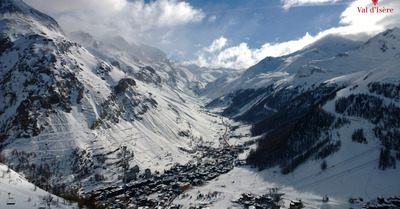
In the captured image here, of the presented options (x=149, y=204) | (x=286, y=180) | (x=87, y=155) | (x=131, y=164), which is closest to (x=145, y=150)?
(x=131, y=164)

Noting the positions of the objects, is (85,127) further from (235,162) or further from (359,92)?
(359,92)

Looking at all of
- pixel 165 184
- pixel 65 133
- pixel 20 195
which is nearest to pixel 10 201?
pixel 20 195

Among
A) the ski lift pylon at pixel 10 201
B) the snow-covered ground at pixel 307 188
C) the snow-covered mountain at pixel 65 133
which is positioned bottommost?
the snow-covered ground at pixel 307 188

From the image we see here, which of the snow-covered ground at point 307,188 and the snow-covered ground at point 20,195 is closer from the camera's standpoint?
the snow-covered ground at point 20,195

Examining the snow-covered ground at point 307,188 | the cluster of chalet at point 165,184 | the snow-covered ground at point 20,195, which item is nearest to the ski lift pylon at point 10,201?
the snow-covered ground at point 20,195

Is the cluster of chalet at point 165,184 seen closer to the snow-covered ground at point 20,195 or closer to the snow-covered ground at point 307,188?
the snow-covered ground at point 307,188

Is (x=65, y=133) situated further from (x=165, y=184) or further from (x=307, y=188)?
(x=307, y=188)

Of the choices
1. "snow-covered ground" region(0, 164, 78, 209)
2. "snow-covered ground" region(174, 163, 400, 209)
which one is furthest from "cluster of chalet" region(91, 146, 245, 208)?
"snow-covered ground" region(0, 164, 78, 209)

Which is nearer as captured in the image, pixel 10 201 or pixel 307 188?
pixel 10 201

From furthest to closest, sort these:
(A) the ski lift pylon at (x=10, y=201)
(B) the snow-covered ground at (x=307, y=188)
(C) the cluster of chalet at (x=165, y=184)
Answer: (C) the cluster of chalet at (x=165, y=184) → (B) the snow-covered ground at (x=307, y=188) → (A) the ski lift pylon at (x=10, y=201)
